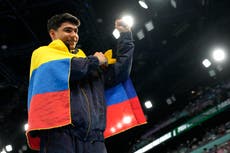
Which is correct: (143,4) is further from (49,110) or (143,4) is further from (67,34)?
(49,110)

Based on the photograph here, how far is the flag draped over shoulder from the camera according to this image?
6.97 ft

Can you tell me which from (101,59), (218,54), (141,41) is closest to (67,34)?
(101,59)

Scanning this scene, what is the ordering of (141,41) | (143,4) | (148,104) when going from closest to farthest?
1. (143,4)
2. (141,41)
3. (148,104)

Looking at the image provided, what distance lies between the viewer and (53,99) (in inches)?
86.2

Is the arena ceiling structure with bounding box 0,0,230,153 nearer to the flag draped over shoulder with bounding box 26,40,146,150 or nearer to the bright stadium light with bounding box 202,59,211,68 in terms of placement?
the bright stadium light with bounding box 202,59,211,68

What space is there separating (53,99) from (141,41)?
31.4 feet

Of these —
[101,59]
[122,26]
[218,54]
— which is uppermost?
[218,54]

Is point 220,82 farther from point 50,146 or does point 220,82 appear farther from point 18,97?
point 50,146

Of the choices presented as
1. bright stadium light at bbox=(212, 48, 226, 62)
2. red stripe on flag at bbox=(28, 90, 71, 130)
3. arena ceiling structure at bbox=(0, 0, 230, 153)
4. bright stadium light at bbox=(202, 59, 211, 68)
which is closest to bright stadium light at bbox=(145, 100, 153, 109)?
arena ceiling structure at bbox=(0, 0, 230, 153)

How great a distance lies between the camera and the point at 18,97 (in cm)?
1231

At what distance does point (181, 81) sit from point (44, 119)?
46.6 feet

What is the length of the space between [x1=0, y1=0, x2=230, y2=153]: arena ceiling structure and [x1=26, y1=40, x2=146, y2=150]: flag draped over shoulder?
674 centimetres

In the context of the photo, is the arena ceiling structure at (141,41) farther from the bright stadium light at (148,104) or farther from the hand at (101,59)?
the hand at (101,59)

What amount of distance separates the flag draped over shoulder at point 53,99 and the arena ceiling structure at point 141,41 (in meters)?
6.74
